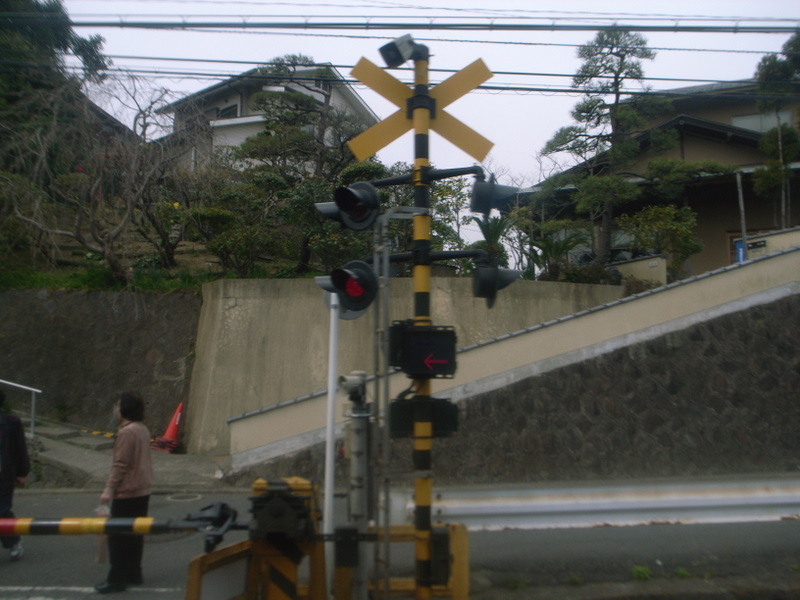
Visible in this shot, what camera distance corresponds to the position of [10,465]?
6.35 metres

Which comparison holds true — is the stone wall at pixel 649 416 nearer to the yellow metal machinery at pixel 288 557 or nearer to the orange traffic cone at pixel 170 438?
the orange traffic cone at pixel 170 438

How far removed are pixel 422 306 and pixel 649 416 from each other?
6367 mm

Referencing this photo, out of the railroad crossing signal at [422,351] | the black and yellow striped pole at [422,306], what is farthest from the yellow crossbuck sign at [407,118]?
the railroad crossing signal at [422,351]

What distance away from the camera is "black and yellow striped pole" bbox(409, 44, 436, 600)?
4.56 m

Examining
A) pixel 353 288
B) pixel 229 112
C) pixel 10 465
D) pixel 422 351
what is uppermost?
pixel 229 112

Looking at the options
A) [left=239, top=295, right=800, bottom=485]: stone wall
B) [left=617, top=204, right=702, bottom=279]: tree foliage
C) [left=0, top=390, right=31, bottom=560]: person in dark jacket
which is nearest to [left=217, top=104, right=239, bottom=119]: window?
[left=617, top=204, right=702, bottom=279]: tree foliage

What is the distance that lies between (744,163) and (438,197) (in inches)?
324

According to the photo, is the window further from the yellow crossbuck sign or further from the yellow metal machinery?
the yellow metal machinery

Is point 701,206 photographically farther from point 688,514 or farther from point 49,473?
point 49,473

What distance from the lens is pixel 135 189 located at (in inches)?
515

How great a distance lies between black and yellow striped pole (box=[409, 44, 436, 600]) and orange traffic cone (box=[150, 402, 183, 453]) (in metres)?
8.14

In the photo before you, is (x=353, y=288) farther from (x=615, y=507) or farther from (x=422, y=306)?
(x=615, y=507)

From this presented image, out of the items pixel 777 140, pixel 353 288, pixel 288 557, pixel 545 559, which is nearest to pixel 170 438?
pixel 288 557

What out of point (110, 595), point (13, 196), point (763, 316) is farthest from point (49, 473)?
point (763, 316)
